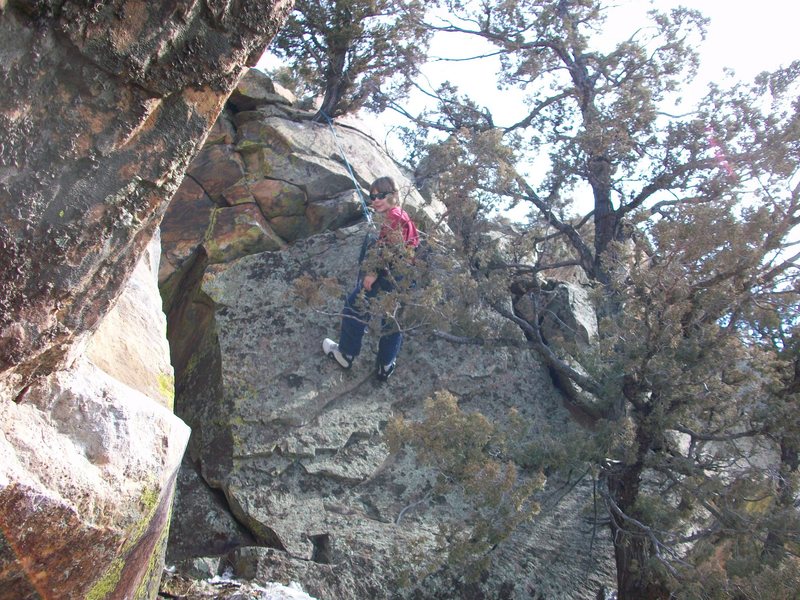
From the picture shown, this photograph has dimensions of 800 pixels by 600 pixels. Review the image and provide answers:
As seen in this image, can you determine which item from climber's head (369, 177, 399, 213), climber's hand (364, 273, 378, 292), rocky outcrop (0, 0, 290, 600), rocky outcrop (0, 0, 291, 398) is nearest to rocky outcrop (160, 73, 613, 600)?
climber's hand (364, 273, 378, 292)

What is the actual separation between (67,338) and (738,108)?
7.93 meters

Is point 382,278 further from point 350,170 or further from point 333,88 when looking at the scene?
point 333,88

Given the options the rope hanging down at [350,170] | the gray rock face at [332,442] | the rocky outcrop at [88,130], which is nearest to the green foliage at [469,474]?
the gray rock face at [332,442]

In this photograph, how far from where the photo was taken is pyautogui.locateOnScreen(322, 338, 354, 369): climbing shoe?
336 inches

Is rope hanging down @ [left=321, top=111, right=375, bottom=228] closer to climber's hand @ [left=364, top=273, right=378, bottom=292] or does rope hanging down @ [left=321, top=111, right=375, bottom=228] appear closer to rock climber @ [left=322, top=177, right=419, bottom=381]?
rock climber @ [left=322, top=177, right=419, bottom=381]

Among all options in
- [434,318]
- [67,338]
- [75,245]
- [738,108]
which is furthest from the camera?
[738,108]

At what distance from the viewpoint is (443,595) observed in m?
7.02

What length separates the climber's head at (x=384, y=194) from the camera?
338 inches

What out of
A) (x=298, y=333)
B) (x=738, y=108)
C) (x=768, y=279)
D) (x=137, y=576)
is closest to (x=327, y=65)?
(x=298, y=333)

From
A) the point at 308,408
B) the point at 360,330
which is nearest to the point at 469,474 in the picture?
the point at 308,408

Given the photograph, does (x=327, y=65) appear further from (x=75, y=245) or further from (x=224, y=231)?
(x=75, y=245)

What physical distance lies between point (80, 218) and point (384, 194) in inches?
200

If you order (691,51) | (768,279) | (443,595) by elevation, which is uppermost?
(691,51)

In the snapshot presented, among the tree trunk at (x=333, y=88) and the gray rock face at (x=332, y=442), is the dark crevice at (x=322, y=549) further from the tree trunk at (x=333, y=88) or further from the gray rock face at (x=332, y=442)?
the tree trunk at (x=333, y=88)
